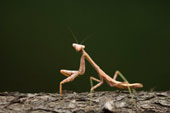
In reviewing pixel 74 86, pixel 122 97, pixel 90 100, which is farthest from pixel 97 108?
pixel 74 86

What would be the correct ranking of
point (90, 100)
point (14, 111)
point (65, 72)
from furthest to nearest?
point (65, 72) < point (90, 100) < point (14, 111)

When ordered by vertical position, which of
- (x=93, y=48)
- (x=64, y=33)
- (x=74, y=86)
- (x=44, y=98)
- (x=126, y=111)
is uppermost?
(x=64, y=33)

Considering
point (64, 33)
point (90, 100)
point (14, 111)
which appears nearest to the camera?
point (14, 111)

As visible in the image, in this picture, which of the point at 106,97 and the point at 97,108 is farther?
the point at 106,97

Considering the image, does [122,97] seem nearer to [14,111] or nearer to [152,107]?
[152,107]

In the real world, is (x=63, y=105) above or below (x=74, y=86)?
below

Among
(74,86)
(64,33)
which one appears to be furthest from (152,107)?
(64,33)

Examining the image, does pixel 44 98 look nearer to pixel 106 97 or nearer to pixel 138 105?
pixel 106 97
